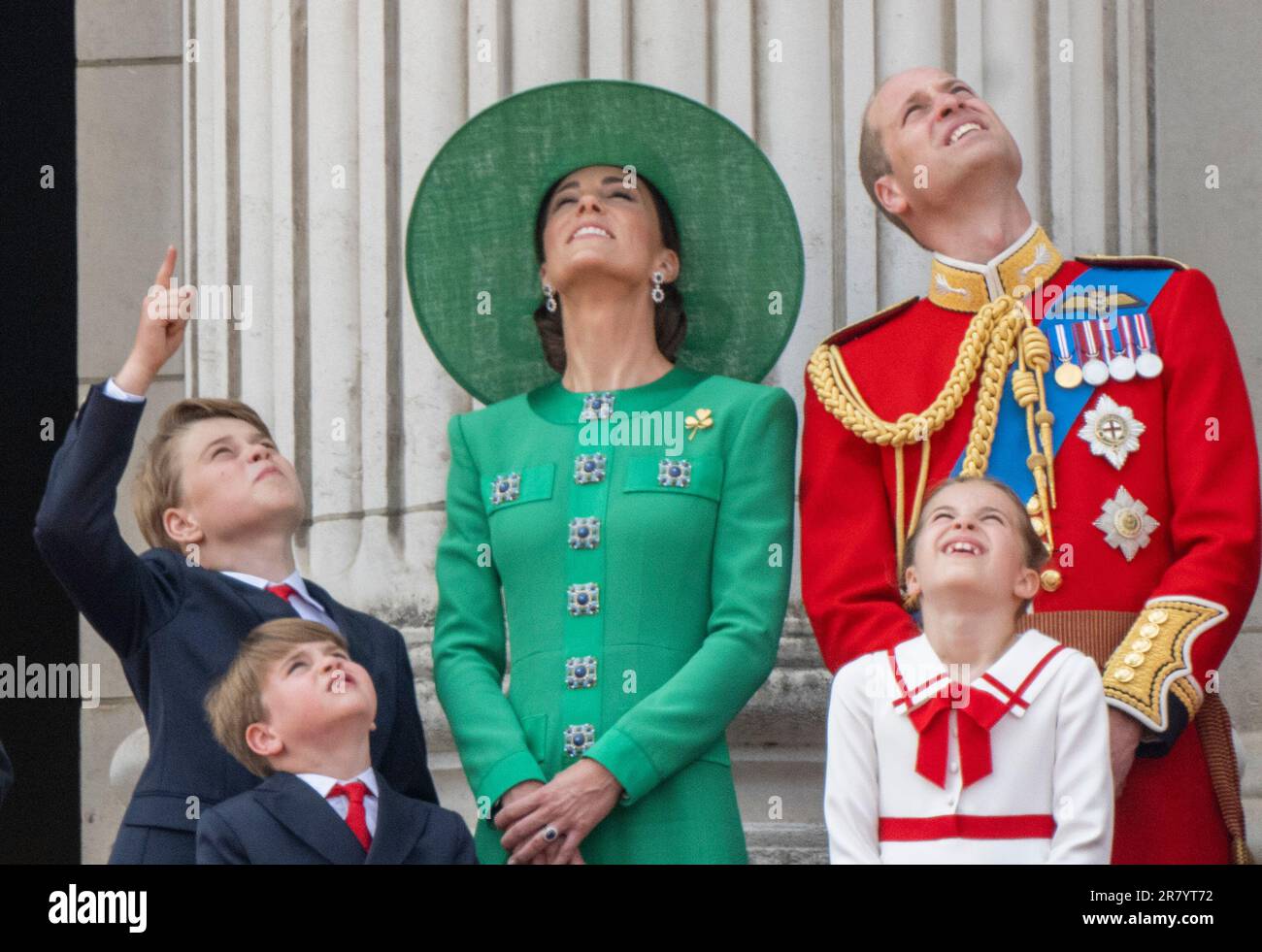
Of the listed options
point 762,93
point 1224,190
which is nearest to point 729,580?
point 762,93

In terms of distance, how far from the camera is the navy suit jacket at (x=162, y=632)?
229 inches

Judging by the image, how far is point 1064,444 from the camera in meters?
6.06

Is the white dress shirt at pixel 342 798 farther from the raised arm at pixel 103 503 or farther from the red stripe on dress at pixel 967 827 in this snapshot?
the red stripe on dress at pixel 967 827

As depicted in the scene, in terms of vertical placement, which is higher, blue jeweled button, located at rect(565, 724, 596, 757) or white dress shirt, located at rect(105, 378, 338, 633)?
white dress shirt, located at rect(105, 378, 338, 633)

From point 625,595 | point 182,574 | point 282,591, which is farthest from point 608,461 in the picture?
point 182,574

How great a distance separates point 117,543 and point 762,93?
6.54 ft

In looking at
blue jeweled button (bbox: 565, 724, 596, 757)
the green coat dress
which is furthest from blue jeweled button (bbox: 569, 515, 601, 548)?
blue jeweled button (bbox: 565, 724, 596, 757)

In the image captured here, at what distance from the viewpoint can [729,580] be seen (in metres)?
6.06

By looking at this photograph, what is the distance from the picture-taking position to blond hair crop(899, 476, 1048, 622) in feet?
18.9

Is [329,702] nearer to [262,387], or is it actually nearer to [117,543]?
[117,543]

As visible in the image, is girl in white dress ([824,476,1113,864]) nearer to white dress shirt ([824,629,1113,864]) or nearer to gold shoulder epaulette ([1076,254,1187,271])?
white dress shirt ([824,629,1113,864])

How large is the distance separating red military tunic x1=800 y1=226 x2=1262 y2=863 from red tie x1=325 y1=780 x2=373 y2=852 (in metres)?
0.91
